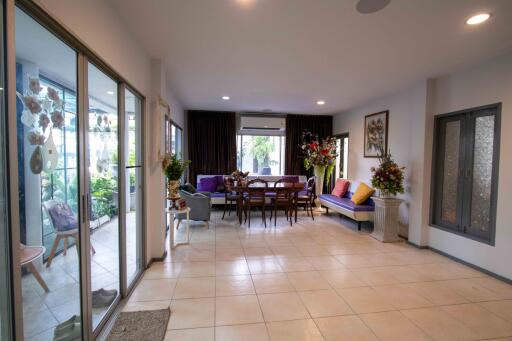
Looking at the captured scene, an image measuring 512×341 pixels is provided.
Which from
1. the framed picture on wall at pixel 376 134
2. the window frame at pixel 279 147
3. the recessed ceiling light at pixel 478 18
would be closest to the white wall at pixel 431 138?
the framed picture on wall at pixel 376 134

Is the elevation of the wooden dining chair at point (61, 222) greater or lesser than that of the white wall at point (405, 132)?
lesser

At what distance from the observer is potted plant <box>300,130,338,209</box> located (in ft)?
21.6

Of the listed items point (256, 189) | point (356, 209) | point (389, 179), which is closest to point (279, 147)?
point (256, 189)

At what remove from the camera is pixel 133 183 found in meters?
2.86

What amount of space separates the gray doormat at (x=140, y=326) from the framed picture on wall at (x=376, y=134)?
4597mm

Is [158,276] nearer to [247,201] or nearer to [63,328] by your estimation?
[63,328]

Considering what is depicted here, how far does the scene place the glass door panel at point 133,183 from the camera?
265 cm

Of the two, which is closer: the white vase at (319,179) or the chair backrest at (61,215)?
the chair backrest at (61,215)

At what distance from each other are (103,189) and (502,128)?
4.24m

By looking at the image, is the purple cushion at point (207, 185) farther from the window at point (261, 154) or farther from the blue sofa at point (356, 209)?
the blue sofa at point (356, 209)

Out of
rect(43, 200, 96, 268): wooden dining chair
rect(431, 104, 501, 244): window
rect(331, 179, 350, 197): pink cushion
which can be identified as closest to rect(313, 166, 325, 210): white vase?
rect(331, 179, 350, 197): pink cushion

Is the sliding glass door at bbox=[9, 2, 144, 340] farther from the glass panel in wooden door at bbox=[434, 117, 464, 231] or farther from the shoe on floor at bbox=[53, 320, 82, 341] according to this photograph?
the glass panel in wooden door at bbox=[434, 117, 464, 231]

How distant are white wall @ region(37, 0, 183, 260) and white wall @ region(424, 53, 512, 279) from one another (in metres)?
3.97

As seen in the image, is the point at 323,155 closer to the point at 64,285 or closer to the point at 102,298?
the point at 102,298
